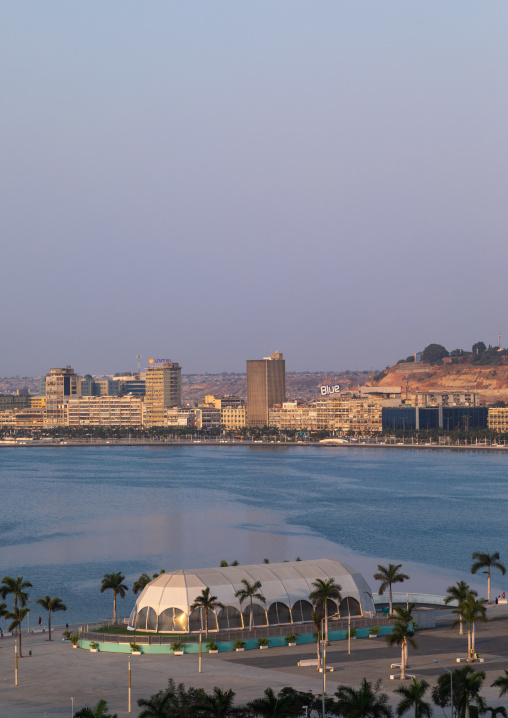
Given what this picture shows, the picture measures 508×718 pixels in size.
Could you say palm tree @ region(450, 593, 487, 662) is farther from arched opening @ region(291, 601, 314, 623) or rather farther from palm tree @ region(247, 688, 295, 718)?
palm tree @ region(247, 688, 295, 718)

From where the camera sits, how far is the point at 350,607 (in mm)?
40469

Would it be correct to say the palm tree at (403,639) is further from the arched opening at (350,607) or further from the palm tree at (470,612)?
the arched opening at (350,607)

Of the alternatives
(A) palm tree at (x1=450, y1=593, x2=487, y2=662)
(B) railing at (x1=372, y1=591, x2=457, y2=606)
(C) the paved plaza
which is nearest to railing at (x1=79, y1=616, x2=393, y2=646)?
(C) the paved plaza

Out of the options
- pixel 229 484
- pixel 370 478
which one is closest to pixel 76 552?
pixel 229 484

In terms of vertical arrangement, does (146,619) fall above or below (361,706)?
below

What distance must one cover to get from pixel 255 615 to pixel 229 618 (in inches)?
38.1

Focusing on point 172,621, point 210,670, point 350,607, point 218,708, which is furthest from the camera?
point 350,607

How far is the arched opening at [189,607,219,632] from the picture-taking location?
125ft

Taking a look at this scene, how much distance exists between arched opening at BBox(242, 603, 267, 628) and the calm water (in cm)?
1120

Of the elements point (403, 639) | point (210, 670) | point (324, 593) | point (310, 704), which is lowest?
point (210, 670)

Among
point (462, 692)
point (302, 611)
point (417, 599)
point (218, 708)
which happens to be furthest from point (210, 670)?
point (417, 599)

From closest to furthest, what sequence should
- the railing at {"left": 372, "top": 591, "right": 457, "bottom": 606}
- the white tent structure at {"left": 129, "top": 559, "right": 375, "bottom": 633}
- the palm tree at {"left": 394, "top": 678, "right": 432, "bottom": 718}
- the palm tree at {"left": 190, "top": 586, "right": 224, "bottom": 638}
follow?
the palm tree at {"left": 394, "top": 678, "right": 432, "bottom": 718}, the palm tree at {"left": 190, "top": 586, "right": 224, "bottom": 638}, the white tent structure at {"left": 129, "top": 559, "right": 375, "bottom": 633}, the railing at {"left": 372, "top": 591, "right": 457, "bottom": 606}

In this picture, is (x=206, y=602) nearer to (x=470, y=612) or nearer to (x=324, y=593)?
(x=324, y=593)

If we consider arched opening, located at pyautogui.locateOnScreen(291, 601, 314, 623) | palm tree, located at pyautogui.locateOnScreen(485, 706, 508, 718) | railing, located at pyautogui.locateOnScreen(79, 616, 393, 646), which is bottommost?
railing, located at pyautogui.locateOnScreen(79, 616, 393, 646)
